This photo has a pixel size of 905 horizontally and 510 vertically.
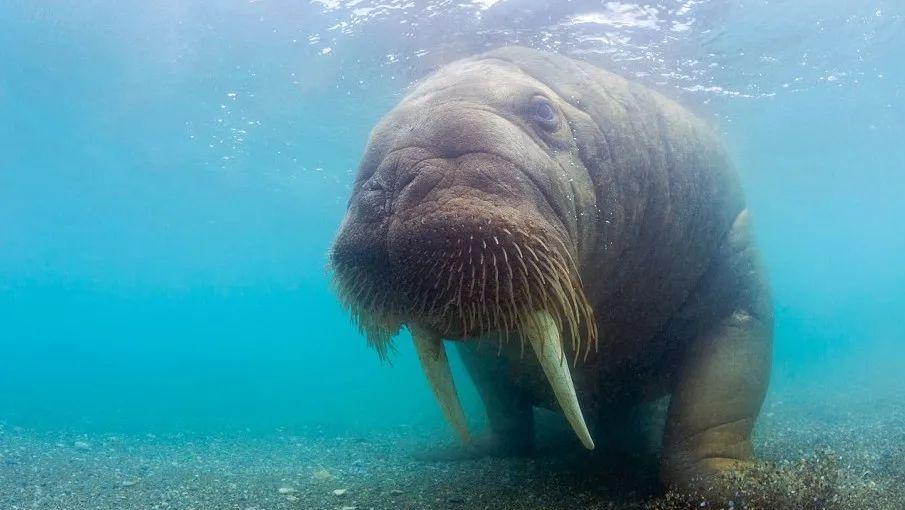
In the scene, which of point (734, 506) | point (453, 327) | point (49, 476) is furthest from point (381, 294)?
point (49, 476)

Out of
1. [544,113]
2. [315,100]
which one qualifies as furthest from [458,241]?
[315,100]

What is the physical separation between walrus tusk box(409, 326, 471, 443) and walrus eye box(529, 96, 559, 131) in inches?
56.8

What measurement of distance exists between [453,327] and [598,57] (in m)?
10.1

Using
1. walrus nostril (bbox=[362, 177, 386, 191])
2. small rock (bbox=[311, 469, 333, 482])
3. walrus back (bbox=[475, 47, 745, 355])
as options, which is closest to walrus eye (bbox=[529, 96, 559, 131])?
walrus back (bbox=[475, 47, 745, 355])

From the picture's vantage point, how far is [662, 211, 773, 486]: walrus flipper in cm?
370

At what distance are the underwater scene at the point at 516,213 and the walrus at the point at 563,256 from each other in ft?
0.06

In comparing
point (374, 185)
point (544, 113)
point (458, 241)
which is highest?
point (544, 113)

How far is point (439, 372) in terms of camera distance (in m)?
3.04

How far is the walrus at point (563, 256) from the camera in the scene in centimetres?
253

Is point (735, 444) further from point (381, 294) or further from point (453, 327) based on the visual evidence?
point (381, 294)

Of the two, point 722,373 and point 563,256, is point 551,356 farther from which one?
point 722,373

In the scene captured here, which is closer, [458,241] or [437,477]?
[458,241]

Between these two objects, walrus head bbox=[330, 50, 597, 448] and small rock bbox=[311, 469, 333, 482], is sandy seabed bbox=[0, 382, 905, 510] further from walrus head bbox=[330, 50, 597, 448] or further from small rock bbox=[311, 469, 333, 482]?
walrus head bbox=[330, 50, 597, 448]

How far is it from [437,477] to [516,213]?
123 inches
